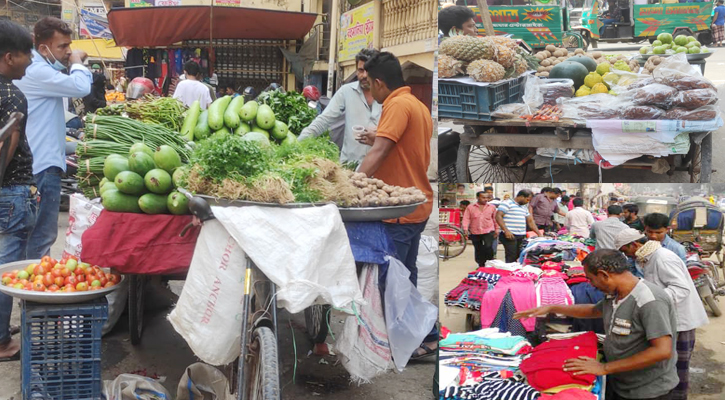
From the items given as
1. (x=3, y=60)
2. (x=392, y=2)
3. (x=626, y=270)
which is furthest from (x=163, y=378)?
(x=392, y=2)

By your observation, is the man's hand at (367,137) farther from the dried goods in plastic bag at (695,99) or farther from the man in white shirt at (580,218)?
the dried goods in plastic bag at (695,99)

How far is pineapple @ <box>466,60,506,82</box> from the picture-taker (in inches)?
149

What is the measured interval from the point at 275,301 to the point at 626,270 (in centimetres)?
169

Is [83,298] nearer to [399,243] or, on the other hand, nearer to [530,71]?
[399,243]

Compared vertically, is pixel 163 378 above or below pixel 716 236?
below

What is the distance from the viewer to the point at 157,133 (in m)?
3.83

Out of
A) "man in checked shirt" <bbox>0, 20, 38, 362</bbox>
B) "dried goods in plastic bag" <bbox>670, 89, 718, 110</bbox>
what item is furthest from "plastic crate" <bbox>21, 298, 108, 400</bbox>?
"dried goods in plastic bag" <bbox>670, 89, 718, 110</bbox>

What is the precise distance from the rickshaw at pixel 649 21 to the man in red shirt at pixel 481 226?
205cm

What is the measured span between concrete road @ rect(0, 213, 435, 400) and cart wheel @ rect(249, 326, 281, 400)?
2.22ft

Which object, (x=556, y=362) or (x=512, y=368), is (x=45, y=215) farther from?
(x=556, y=362)

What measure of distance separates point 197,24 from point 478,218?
10.3 metres

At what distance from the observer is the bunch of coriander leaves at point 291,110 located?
4750mm

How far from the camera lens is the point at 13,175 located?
3.84 m

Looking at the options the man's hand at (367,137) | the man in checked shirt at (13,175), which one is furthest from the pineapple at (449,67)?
the man in checked shirt at (13,175)
